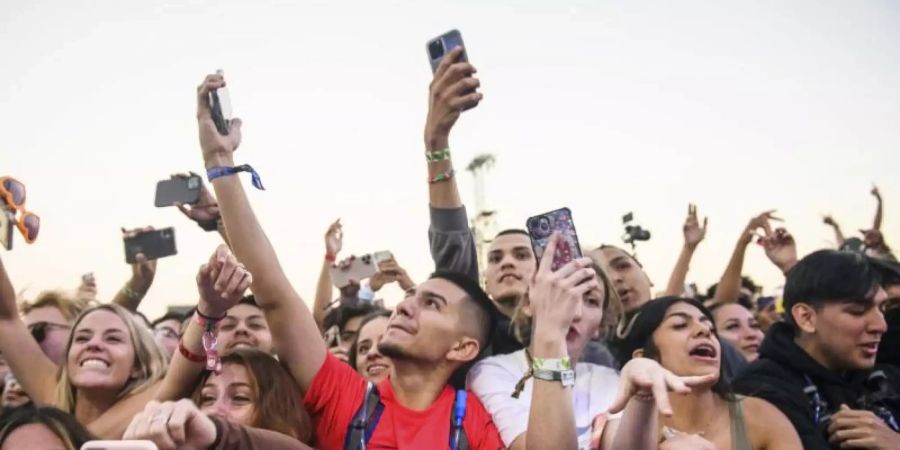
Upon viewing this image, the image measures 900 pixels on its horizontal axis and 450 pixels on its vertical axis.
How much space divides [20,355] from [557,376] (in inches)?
125

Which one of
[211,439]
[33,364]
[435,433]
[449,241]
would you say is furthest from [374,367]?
[211,439]

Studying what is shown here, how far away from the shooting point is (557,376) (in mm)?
2660

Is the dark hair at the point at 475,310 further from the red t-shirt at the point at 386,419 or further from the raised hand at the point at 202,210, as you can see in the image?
the raised hand at the point at 202,210

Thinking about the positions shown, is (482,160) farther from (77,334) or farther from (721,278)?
(77,334)

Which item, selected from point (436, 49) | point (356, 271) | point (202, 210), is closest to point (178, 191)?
point (202, 210)

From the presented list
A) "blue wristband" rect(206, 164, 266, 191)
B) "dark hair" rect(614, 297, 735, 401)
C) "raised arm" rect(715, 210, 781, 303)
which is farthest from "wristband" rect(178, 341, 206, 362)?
"raised arm" rect(715, 210, 781, 303)

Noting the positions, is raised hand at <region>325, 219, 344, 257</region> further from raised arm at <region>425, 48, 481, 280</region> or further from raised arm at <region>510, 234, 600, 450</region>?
raised arm at <region>510, 234, 600, 450</region>

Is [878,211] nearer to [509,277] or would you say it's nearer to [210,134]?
[509,277]

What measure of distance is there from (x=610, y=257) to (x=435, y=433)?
2.93 meters

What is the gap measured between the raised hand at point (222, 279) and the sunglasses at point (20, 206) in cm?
89

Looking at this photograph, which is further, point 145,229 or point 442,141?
point 145,229

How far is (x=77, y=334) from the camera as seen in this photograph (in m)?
4.12

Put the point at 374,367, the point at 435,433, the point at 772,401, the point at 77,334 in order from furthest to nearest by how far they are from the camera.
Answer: the point at 374,367, the point at 77,334, the point at 772,401, the point at 435,433

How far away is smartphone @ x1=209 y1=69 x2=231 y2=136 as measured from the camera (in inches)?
136
